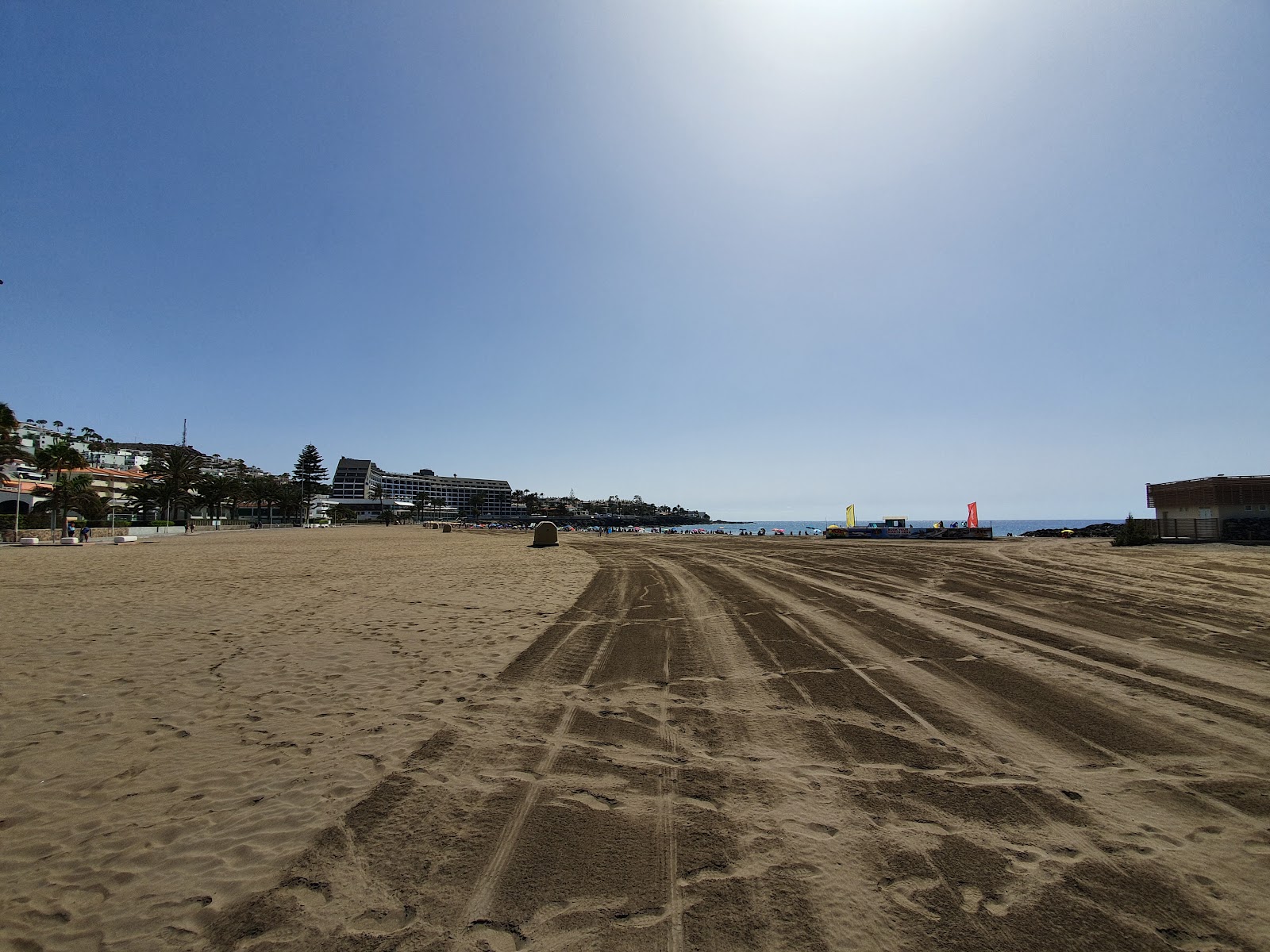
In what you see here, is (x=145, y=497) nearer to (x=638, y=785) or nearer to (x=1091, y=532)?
(x=638, y=785)

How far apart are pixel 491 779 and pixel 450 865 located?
1117 millimetres

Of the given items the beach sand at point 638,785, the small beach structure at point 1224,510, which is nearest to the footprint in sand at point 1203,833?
the beach sand at point 638,785

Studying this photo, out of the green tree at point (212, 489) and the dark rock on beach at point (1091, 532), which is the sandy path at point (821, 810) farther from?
the green tree at point (212, 489)

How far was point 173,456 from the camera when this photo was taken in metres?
67.4

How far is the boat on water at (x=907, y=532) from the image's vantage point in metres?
46.6

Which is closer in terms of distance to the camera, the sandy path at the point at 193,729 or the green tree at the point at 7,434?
the sandy path at the point at 193,729

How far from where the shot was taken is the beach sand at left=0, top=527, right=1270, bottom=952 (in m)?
2.86

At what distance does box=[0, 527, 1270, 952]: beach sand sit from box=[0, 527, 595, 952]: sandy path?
0.11 ft

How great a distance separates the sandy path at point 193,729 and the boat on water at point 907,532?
1712 inches

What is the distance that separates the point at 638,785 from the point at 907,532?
52662mm

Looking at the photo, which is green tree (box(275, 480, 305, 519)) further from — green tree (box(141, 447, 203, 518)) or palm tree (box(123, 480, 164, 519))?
green tree (box(141, 447, 203, 518))

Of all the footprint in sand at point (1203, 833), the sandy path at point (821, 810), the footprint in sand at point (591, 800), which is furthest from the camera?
the footprint in sand at point (591, 800)

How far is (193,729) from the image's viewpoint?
17.9ft

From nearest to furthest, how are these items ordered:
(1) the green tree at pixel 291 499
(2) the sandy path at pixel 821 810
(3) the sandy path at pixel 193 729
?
(2) the sandy path at pixel 821 810, (3) the sandy path at pixel 193 729, (1) the green tree at pixel 291 499
